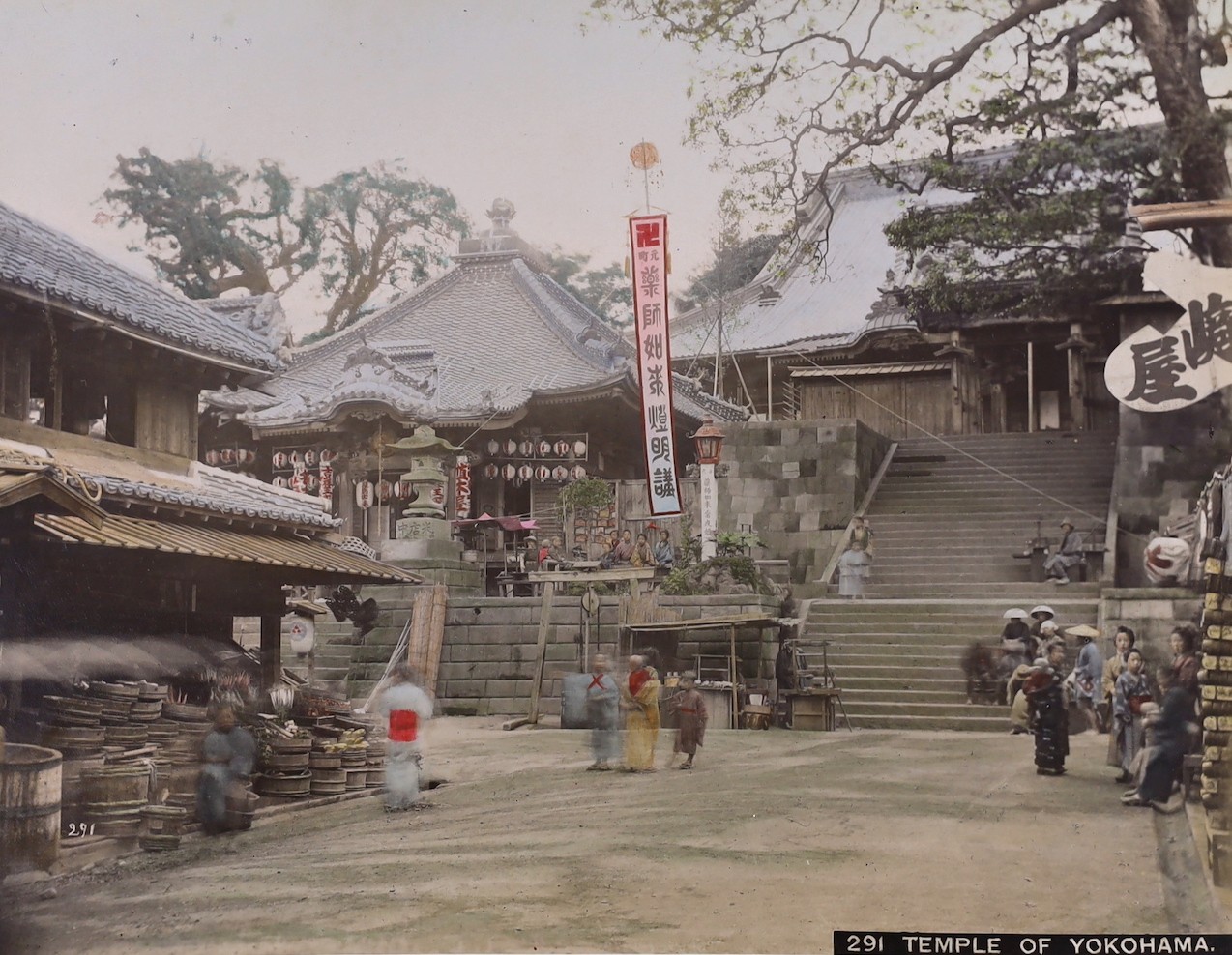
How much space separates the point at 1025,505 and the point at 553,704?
5.31 m

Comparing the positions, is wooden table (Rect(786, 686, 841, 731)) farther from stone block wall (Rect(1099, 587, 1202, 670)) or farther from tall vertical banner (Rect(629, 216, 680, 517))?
stone block wall (Rect(1099, 587, 1202, 670))

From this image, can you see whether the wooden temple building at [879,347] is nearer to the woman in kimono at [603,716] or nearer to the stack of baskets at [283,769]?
the woman in kimono at [603,716]

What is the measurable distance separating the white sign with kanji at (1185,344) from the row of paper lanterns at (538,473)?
12.1ft

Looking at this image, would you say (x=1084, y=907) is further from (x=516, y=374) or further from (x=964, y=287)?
(x=516, y=374)

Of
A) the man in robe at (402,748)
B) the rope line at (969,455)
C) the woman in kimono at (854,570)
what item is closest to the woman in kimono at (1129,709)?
the rope line at (969,455)

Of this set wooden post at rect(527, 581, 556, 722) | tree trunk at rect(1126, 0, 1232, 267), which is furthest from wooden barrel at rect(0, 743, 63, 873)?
tree trunk at rect(1126, 0, 1232, 267)

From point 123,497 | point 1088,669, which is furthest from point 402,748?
point 1088,669

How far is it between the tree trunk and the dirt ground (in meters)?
2.79

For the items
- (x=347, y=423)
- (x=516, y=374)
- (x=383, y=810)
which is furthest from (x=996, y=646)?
(x=347, y=423)

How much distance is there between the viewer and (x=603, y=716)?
28.3ft

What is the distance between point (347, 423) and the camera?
370 inches

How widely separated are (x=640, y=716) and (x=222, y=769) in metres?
2.63

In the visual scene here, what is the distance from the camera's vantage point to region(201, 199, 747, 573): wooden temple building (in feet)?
28.2

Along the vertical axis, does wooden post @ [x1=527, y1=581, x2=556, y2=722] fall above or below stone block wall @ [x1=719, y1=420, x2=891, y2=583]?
below
